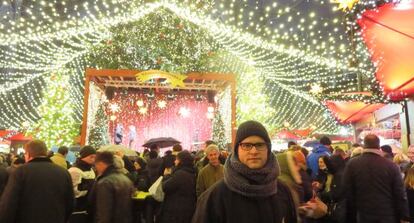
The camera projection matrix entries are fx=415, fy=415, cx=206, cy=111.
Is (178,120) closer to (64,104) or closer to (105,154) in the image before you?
(64,104)

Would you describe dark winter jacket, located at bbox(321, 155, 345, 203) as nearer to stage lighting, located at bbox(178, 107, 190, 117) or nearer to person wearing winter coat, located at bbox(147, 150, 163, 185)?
person wearing winter coat, located at bbox(147, 150, 163, 185)

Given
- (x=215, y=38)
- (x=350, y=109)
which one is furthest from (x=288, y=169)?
(x=350, y=109)

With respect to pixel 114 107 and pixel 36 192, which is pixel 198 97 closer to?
pixel 114 107

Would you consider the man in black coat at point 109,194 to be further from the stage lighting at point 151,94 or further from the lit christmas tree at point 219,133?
the stage lighting at point 151,94

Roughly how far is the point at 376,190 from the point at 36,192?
430 cm

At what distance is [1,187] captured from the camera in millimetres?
6730

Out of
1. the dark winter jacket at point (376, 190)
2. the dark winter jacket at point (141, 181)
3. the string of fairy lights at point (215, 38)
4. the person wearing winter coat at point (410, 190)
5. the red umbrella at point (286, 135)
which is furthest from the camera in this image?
the red umbrella at point (286, 135)

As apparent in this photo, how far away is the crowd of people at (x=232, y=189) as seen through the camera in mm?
2807

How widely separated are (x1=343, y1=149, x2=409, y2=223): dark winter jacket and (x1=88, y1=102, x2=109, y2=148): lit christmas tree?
13437mm

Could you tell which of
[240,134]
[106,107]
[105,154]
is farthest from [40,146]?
[106,107]

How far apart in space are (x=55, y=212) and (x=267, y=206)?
3201 mm

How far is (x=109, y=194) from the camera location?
521 centimetres

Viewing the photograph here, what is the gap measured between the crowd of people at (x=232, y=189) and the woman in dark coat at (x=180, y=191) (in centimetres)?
2

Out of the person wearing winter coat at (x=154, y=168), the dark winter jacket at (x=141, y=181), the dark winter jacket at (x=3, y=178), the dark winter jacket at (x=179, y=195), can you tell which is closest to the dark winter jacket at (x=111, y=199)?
the dark winter jacket at (x=179, y=195)
